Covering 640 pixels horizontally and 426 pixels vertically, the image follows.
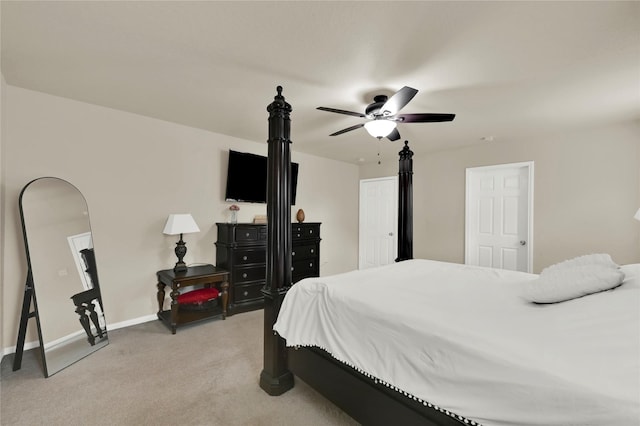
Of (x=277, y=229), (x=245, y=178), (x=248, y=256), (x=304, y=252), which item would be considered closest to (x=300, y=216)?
(x=304, y=252)

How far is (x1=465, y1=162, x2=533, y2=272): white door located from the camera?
3861 millimetres

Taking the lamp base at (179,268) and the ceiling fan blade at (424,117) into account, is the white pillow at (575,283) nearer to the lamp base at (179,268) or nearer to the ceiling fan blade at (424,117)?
the ceiling fan blade at (424,117)

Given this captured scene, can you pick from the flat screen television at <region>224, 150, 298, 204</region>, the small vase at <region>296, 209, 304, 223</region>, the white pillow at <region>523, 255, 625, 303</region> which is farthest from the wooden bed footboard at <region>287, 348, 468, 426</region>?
the small vase at <region>296, 209, 304, 223</region>

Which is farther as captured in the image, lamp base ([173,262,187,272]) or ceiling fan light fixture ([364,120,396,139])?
lamp base ([173,262,187,272])

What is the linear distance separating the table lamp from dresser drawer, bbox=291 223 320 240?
4.77ft

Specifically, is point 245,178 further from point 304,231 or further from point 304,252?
point 304,252

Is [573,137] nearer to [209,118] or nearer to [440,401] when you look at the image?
[440,401]

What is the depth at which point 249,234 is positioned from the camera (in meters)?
3.67

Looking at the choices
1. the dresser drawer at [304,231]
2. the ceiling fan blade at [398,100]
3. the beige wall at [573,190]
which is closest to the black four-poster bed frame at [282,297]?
the ceiling fan blade at [398,100]

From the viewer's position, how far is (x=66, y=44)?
1864 mm

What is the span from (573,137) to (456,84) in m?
2.38

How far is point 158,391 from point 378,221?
4455 millimetres

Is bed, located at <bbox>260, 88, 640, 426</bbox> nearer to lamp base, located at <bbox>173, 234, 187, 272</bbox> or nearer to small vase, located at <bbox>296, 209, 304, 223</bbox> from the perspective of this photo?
lamp base, located at <bbox>173, 234, 187, 272</bbox>

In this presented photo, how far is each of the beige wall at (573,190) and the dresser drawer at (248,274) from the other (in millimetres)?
2936
